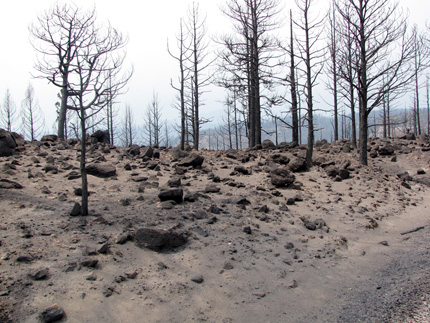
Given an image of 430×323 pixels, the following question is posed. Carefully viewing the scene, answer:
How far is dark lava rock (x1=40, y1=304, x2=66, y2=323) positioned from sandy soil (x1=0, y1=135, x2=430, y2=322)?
0.09 metres

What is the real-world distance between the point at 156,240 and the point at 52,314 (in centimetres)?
191

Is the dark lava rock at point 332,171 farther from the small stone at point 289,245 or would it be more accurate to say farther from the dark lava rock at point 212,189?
the small stone at point 289,245

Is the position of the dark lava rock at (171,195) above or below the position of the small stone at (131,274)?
above

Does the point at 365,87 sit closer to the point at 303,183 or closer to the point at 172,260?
the point at 303,183

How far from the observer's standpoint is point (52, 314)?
10.9 ft

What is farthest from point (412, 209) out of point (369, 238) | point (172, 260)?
point (172, 260)

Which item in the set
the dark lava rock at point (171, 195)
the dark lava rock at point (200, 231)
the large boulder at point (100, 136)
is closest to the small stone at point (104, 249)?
the dark lava rock at point (200, 231)

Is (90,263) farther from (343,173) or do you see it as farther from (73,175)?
(343,173)

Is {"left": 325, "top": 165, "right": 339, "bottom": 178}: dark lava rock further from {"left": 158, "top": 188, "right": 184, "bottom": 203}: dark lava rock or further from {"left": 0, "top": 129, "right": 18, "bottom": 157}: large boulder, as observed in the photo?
{"left": 0, "top": 129, "right": 18, "bottom": 157}: large boulder

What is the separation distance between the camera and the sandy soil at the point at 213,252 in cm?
378

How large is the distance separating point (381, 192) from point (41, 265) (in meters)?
8.96

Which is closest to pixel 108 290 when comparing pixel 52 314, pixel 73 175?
pixel 52 314

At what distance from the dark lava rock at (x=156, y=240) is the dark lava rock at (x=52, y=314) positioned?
170 cm

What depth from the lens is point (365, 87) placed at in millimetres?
11773
